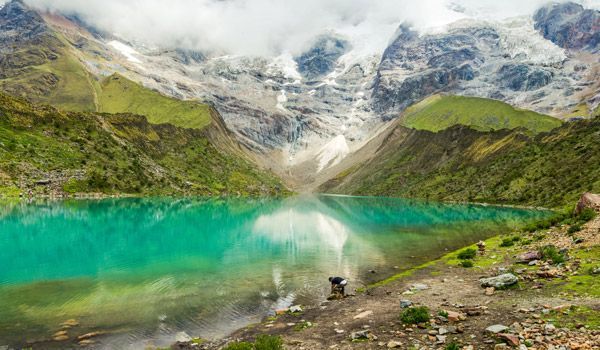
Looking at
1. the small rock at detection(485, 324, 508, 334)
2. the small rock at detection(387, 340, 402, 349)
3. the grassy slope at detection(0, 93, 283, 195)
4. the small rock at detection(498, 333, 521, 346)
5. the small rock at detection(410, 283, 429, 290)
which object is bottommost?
the small rock at detection(410, 283, 429, 290)

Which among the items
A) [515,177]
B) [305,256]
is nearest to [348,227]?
[305,256]

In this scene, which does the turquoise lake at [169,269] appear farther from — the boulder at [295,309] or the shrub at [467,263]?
the shrub at [467,263]

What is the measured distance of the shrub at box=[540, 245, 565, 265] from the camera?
95.0ft

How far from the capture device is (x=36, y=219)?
76.7 meters

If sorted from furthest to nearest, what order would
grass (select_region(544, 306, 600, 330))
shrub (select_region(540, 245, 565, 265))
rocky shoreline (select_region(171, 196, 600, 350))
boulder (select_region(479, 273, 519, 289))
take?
shrub (select_region(540, 245, 565, 265)), boulder (select_region(479, 273, 519, 289)), rocky shoreline (select_region(171, 196, 600, 350)), grass (select_region(544, 306, 600, 330))

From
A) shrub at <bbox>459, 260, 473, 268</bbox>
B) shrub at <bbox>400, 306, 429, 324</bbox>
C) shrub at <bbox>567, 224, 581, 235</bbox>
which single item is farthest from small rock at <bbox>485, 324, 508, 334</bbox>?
shrub at <bbox>567, 224, 581, 235</bbox>

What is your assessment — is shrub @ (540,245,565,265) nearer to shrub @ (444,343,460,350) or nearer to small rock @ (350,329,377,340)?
small rock @ (350,329,377,340)

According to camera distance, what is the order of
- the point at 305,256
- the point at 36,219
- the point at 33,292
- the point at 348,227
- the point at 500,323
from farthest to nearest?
1. the point at 348,227
2. the point at 36,219
3. the point at 305,256
4. the point at 33,292
5. the point at 500,323

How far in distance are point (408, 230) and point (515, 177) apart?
368ft

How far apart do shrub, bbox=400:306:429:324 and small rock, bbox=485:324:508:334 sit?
12.6ft

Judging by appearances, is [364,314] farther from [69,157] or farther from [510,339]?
[69,157]

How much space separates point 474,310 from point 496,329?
14.1 ft

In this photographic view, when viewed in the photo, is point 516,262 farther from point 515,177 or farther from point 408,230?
point 515,177

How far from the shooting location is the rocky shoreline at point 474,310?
17.1 metres
